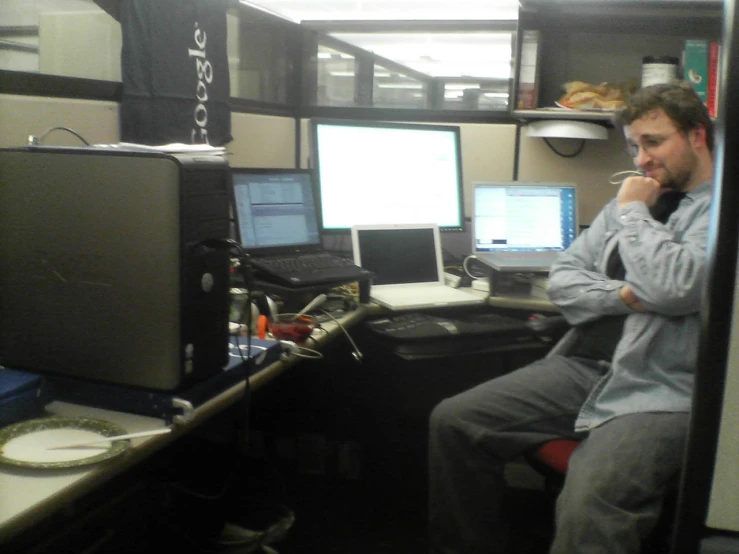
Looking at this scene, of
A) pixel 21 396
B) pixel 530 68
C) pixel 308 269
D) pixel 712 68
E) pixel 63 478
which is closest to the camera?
pixel 63 478

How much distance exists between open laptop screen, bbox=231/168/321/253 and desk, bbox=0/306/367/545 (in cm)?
77

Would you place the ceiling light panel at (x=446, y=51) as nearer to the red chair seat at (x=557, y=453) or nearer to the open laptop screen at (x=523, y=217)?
the open laptop screen at (x=523, y=217)

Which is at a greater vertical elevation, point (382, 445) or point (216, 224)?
point (216, 224)

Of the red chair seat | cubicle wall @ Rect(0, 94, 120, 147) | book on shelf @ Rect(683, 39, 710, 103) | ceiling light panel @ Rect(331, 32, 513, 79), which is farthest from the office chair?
ceiling light panel @ Rect(331, 32, 513, 79)

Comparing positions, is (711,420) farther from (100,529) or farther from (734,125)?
(100,529)

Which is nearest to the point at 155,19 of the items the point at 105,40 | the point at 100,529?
the point at 105,40

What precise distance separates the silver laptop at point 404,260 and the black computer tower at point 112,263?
2.92ft

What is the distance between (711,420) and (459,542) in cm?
100

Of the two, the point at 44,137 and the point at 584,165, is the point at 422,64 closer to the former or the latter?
the point at 584,165

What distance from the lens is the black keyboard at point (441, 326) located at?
173 cm

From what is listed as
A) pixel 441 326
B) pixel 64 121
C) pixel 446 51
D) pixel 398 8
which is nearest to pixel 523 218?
pixel 441 326

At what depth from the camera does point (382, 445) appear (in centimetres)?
230

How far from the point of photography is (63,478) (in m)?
0.84

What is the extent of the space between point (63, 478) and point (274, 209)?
1.13 m
